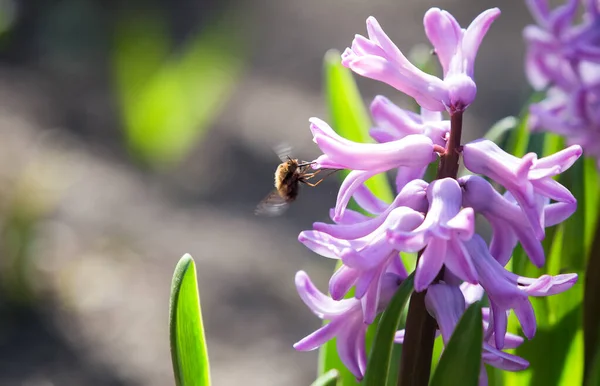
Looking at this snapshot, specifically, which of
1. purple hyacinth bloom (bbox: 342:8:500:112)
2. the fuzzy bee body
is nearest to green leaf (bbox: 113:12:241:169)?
the fuzzy bee body

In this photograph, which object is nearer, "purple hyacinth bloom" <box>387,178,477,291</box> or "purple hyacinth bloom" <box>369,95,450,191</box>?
"purple hyacinth bloom" <box>387,178,477,291</box>

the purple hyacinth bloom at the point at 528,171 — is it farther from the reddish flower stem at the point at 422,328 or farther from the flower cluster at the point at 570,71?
the flower cluster at the point at 570,71

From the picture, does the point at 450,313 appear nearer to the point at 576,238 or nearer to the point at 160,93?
the point at 576,238

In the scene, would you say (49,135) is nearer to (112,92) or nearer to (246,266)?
(112,92)

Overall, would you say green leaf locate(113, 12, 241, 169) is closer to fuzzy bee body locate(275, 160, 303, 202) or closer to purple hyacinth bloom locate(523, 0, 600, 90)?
purple hyacinth bloom locate(523, 0, 600, 90)

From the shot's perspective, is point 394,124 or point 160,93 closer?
point 394,124

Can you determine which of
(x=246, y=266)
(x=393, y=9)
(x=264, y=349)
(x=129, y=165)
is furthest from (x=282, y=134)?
(x=393, y=9)

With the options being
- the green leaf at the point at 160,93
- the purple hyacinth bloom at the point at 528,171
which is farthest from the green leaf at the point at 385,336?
the green leaf at the point at 160,93

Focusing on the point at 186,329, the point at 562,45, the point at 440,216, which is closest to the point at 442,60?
the point at 440,216
